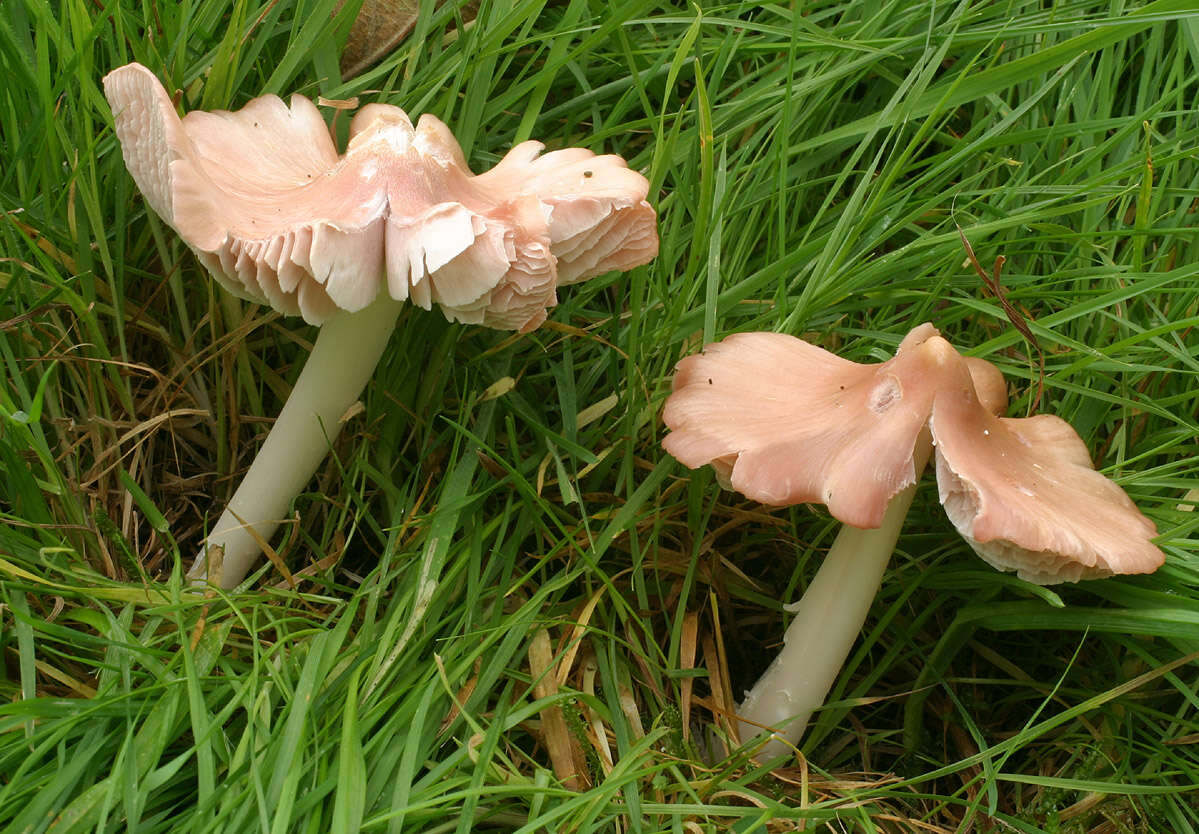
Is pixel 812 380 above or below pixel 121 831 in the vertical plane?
above

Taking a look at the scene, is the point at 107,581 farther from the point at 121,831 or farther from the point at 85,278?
the point at 85,278

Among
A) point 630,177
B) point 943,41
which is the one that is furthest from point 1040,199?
point 630,177

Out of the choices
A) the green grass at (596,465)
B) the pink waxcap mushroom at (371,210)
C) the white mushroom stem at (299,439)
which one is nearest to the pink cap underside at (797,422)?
the green grass at (596,465)

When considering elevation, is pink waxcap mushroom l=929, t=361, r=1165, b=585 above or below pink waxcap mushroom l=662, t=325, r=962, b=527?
below

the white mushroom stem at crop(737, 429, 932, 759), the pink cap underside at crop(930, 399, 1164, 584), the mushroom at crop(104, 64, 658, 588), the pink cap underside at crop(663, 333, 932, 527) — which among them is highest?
the mushroom at crop(104, 64, 658, 588)

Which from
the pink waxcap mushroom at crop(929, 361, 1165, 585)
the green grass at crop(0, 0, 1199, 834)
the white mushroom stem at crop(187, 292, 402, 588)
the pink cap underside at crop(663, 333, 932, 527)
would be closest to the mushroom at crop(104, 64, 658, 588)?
the white mushroom stem at crop(187, 292, 402, 588)

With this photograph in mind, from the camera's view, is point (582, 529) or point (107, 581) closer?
point (107, 581)

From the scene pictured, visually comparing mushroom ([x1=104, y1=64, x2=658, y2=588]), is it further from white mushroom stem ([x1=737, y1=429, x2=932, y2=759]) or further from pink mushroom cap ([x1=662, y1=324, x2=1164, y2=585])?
white mushroom stem ([x1=737, y1=429, x2=932, y2=759])
